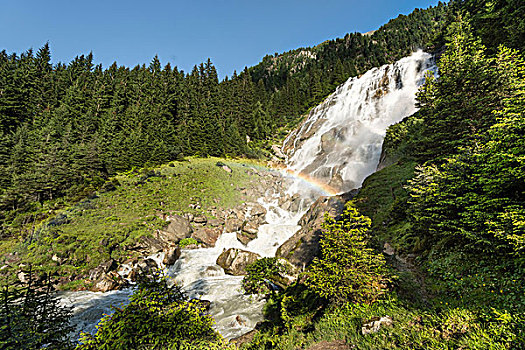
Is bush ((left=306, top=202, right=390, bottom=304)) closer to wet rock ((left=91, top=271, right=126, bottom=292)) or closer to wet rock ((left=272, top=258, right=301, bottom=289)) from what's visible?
wet rock ((left=272, top=258, right=301, bottom=289))

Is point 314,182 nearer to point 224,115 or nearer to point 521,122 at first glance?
point 521,122

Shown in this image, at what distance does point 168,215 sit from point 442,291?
969 inches

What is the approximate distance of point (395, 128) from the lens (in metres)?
26.6

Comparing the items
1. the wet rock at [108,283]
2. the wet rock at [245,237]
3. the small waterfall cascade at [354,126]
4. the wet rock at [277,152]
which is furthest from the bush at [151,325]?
the wet rock at [277,152]

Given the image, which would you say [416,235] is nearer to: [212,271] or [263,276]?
[263,276]

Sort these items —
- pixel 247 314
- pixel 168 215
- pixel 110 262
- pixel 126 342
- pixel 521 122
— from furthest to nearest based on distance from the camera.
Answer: pixel 168 215
pixel 110 262
pixel 247 314
pixel 521 122
pixel 126 342

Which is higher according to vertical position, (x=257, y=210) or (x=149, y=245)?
(x=149, y=245)

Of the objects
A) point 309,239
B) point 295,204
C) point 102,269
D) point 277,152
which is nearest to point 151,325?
point 309,239

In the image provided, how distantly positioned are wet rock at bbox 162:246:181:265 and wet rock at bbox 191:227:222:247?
3.25 meters

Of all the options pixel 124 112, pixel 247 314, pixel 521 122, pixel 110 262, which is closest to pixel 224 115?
pixel 124 112

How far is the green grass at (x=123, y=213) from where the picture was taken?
16703 millimetres

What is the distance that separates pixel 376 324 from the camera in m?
6.20

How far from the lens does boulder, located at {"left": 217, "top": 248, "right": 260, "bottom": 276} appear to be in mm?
18620

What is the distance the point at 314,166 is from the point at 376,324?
119 ft
